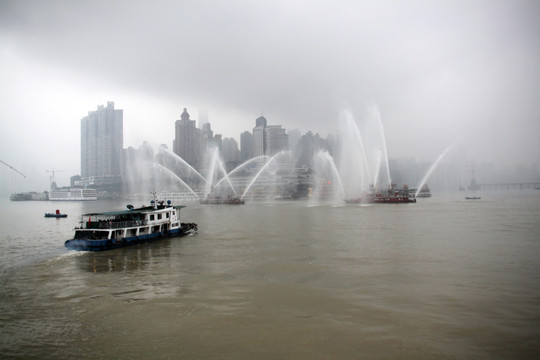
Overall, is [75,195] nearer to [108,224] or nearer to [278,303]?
[108,224]

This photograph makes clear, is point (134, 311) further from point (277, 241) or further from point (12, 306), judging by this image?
point (277, 241)

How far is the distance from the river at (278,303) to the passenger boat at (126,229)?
6.57 feet

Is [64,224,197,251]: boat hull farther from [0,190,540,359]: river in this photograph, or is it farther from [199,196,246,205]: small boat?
[199,196,246,205]: small boat

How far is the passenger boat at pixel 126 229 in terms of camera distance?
3022 cm

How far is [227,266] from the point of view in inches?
915

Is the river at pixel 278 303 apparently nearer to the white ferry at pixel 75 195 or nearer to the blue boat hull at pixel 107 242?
the blue boat hull at pixel 107 242

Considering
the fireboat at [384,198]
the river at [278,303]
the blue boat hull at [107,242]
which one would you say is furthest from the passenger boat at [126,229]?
the fireboat at [384,198]

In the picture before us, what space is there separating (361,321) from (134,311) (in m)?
9.52

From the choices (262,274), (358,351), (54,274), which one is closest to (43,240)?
(54,274)

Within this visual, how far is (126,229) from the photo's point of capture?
108 ft

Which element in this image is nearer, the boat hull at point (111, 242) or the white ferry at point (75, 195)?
the boat hull at point (111, 242)

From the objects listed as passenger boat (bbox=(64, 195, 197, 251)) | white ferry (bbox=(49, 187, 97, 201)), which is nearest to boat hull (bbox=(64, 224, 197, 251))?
passenger boat (bbox=(64, 195, 197, 251))

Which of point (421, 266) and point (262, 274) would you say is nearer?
point (262, 274)

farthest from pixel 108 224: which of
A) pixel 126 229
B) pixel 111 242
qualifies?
pixel 111 242
